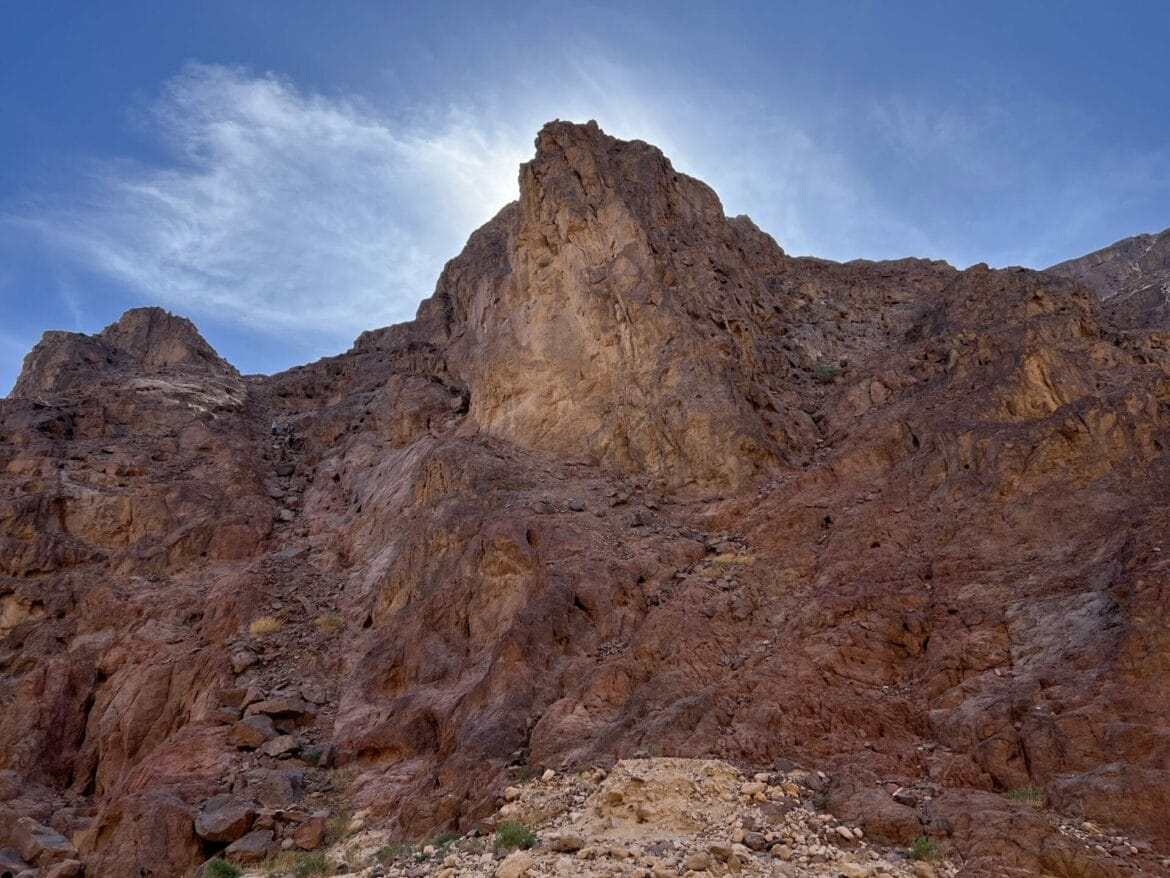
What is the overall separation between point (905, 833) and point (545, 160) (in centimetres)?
2497

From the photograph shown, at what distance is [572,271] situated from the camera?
90.5ft

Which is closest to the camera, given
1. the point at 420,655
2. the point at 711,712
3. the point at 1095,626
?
the point at 1095,626

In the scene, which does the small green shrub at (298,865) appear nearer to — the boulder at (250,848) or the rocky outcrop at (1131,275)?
the boulder at (250,848)

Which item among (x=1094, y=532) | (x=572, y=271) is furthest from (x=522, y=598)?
(x=572, y=271)

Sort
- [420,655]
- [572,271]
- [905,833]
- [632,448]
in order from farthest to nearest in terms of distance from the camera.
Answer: [572,271] < [632,448] < [420,655] < [905,833]

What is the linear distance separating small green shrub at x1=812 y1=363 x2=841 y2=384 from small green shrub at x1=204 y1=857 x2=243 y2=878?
20605mm

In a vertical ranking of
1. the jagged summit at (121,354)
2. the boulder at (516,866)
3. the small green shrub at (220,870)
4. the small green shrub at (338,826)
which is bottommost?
the small green shrub at (220,870)

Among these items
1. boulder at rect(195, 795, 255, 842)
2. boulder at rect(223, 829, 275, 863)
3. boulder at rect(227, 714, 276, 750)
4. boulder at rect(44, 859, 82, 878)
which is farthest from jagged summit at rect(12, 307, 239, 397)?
boulder at rect(223, 829, 275, 863)

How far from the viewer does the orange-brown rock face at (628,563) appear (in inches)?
480

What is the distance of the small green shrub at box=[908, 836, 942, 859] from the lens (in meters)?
9.34

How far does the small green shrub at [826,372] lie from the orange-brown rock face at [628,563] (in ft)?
0.34

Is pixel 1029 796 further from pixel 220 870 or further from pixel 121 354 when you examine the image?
pixel 121 354

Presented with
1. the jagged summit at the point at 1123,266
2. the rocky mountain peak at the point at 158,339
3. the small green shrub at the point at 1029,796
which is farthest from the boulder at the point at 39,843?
the jagged summit at the point at 1123,266

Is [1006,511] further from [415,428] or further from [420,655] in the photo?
[415,428]
